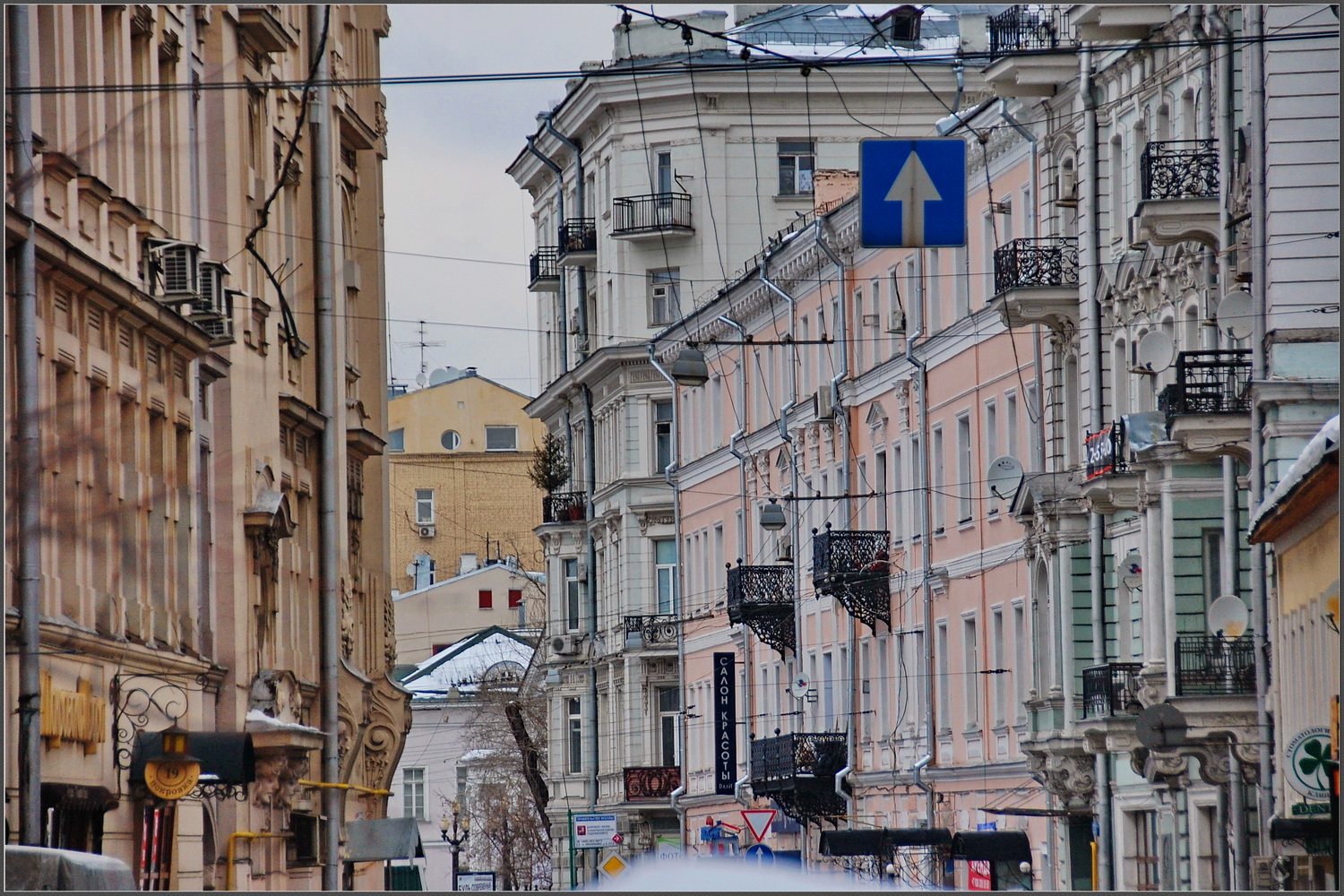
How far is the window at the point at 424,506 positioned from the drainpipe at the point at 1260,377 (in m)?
Result: 75.9

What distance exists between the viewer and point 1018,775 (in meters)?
37.0

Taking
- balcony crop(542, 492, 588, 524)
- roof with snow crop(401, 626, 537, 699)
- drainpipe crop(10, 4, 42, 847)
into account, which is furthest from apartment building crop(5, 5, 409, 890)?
roof with snow crop(401, 626, 537, 699)

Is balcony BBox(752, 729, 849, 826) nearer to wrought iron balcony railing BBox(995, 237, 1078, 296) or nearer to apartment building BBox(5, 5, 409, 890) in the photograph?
wrought iron balcony railing BBox(995, 237, 1078, 296)

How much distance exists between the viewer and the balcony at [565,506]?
6806 cm

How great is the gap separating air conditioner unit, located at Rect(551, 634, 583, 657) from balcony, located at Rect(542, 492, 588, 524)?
297 cm

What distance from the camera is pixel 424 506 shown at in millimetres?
101000

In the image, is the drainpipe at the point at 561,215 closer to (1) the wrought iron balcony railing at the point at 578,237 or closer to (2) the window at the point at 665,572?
(1) the wrought iron balcony railing at the point at 578,237

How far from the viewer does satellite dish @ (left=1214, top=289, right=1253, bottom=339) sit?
25547 mm

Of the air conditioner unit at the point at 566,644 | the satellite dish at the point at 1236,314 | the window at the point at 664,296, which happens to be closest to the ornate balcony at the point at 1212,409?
the satellite dish at the point at 1236,314

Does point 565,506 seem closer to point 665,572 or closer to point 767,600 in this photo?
point 665,572

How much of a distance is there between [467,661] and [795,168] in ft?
133

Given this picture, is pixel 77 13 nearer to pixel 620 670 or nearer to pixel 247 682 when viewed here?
pixel 247 682

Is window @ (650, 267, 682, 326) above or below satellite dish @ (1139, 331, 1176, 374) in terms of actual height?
above

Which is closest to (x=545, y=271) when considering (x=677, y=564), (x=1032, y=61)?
(x=677, y=564)
